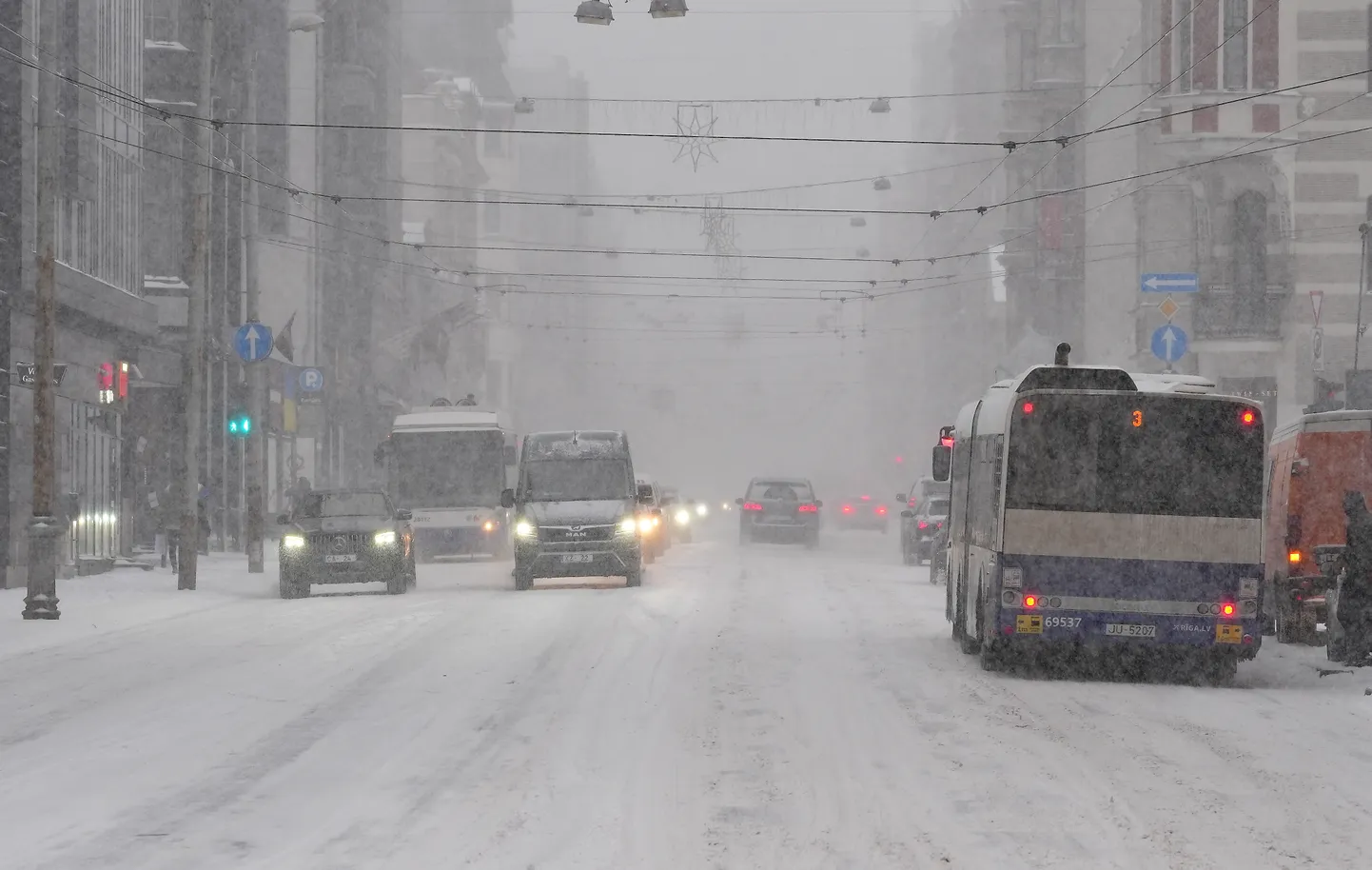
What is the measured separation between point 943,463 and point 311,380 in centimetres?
3000

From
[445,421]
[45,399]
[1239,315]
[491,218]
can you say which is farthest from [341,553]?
[491,218]

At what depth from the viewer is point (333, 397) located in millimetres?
66625

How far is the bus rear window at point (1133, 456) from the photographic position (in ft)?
54.3

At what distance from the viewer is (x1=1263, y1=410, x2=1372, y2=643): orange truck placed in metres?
20.3

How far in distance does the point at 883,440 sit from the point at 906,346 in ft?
24.3

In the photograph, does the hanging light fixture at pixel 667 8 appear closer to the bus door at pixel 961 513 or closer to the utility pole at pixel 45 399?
the bus door at pixel 961 513

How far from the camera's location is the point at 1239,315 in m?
47.7

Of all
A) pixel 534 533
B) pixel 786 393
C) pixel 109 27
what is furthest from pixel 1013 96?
pixel 786 393

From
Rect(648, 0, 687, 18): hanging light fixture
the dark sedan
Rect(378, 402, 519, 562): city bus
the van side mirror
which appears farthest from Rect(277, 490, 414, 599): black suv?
the dark sedan

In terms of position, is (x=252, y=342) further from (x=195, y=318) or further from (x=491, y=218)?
(x=491, y=218)

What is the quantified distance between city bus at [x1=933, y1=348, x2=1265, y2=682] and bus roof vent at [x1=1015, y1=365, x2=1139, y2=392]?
0.33 feet

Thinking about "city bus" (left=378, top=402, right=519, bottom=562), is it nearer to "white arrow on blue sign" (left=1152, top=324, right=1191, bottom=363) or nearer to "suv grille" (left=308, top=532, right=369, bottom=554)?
"suv grille" (left=308, top=532, right=369, bottom=554)

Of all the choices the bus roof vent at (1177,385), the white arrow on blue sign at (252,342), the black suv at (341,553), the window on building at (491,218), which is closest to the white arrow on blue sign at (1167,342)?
the black suv at (341,553)

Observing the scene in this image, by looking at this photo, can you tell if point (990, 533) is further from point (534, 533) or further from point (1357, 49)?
point (1357, 49)
